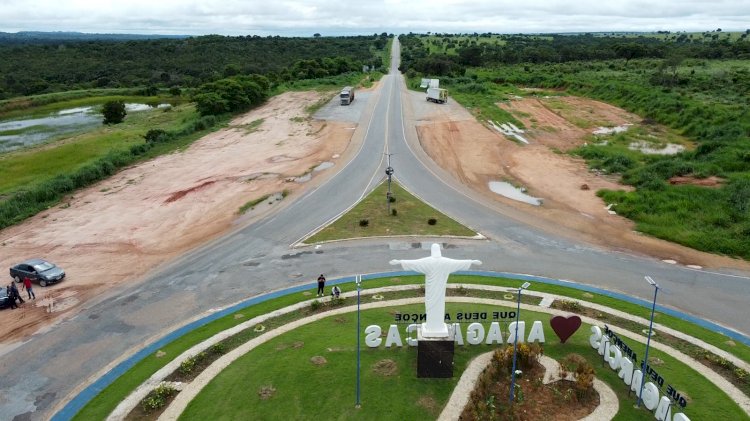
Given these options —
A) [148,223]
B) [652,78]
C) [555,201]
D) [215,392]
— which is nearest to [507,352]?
[215,392]

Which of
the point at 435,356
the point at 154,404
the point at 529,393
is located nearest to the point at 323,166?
the point at 435,356

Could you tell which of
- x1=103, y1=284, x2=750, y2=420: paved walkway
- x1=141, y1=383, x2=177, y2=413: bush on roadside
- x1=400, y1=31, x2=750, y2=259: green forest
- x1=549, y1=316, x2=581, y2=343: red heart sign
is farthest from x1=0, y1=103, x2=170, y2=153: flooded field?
x1=549, y1=316, x2=581, y2=343: red heart sign

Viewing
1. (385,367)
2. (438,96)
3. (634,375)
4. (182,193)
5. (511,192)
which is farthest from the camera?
(438,96)

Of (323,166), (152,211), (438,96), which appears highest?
(438,96)

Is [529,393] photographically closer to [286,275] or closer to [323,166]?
[286,275]

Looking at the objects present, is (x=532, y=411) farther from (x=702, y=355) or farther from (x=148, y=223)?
(x=148, y=223)

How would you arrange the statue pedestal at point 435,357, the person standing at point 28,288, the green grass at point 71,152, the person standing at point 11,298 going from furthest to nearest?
the green grass at point 71,152, the person standing at point 28,288, the person standing at point 11,298, the statue pedestal at point 435,357

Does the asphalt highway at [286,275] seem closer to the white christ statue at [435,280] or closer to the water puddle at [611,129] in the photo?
the white christ statue at [435,280]

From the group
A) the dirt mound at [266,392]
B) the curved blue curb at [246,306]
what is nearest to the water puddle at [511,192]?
the curved blue curb at [246,306]
